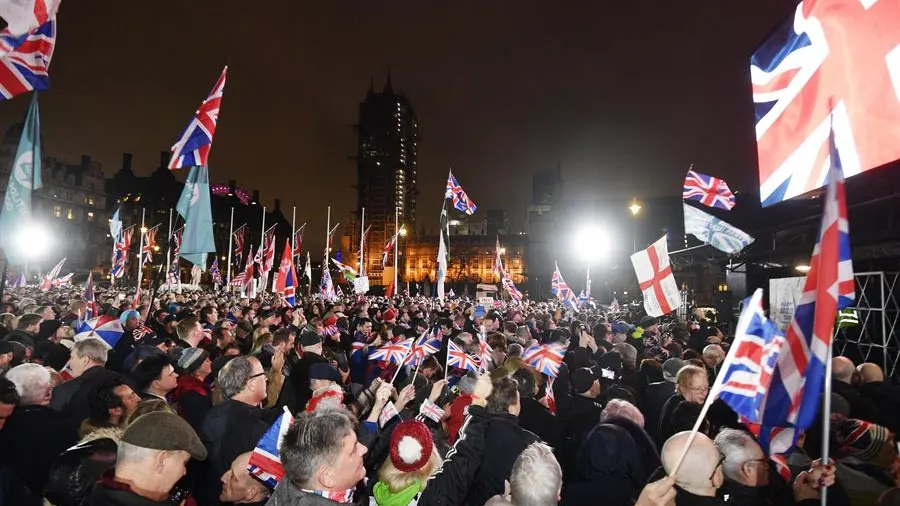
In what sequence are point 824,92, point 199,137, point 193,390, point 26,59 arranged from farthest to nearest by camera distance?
point 199,137, point 26,59, point 193,390, point 824,92

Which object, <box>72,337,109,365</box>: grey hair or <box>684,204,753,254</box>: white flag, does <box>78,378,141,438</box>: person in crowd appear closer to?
<box>72,337,109,365</box>: grey hair

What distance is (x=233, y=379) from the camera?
4.48 m

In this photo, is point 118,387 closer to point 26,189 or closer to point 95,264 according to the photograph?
point 26,189

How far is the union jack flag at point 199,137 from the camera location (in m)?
10.9

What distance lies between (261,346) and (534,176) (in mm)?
92894

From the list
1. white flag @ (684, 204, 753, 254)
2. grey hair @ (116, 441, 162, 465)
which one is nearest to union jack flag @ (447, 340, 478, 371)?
grey hair @ (116, 441, 162, 465)

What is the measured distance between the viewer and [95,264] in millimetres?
75625

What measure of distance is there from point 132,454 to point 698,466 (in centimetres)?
334

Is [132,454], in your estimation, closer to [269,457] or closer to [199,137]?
[269,457]

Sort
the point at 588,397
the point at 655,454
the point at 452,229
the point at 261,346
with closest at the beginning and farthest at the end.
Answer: the point at 655,454 < the point at 588,397 < the point at 261,346 < the point at 452,229

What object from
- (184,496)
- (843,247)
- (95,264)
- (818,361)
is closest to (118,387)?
(184,496)

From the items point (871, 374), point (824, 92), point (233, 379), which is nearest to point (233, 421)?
point (233, 379)

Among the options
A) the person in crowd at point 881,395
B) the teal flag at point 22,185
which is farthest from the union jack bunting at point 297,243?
the person in crowd at point 881,395

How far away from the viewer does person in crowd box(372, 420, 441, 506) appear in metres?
3.45
